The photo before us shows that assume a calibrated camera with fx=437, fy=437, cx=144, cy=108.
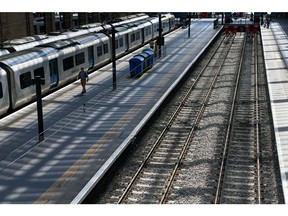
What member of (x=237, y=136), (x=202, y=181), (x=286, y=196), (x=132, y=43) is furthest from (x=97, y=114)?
(x=132, y=43)

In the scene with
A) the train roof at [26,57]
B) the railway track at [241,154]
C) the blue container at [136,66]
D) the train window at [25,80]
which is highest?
the train roof at [26,57]

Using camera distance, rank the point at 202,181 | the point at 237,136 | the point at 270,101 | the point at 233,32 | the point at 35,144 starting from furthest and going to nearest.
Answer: the point at 233,32, the point at 270,101, the point at 237,136, the point at 35,144, the point at 202,181

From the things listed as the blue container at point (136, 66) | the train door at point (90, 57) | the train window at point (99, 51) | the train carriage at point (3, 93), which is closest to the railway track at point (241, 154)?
the blue container at point (136, 66)

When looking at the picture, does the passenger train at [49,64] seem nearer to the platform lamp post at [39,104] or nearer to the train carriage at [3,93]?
the train carriage at [3,93]

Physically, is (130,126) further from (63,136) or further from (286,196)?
(286,196)

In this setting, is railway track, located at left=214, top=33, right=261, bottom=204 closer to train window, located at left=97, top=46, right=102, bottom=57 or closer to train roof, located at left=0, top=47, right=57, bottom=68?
train roof, located at left=0, top=47, right=57, bottom=68

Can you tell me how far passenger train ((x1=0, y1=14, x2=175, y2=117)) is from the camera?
1886 centimetres

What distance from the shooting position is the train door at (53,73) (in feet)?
75.3

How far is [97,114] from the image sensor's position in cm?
2014

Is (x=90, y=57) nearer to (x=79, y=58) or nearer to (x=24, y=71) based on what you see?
(x=79, y=58)

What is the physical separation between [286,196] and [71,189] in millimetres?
5857

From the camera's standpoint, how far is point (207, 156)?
15.7m

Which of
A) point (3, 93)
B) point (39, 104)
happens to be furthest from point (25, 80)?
point (39, 104)

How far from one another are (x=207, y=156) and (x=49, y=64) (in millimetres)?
10765
